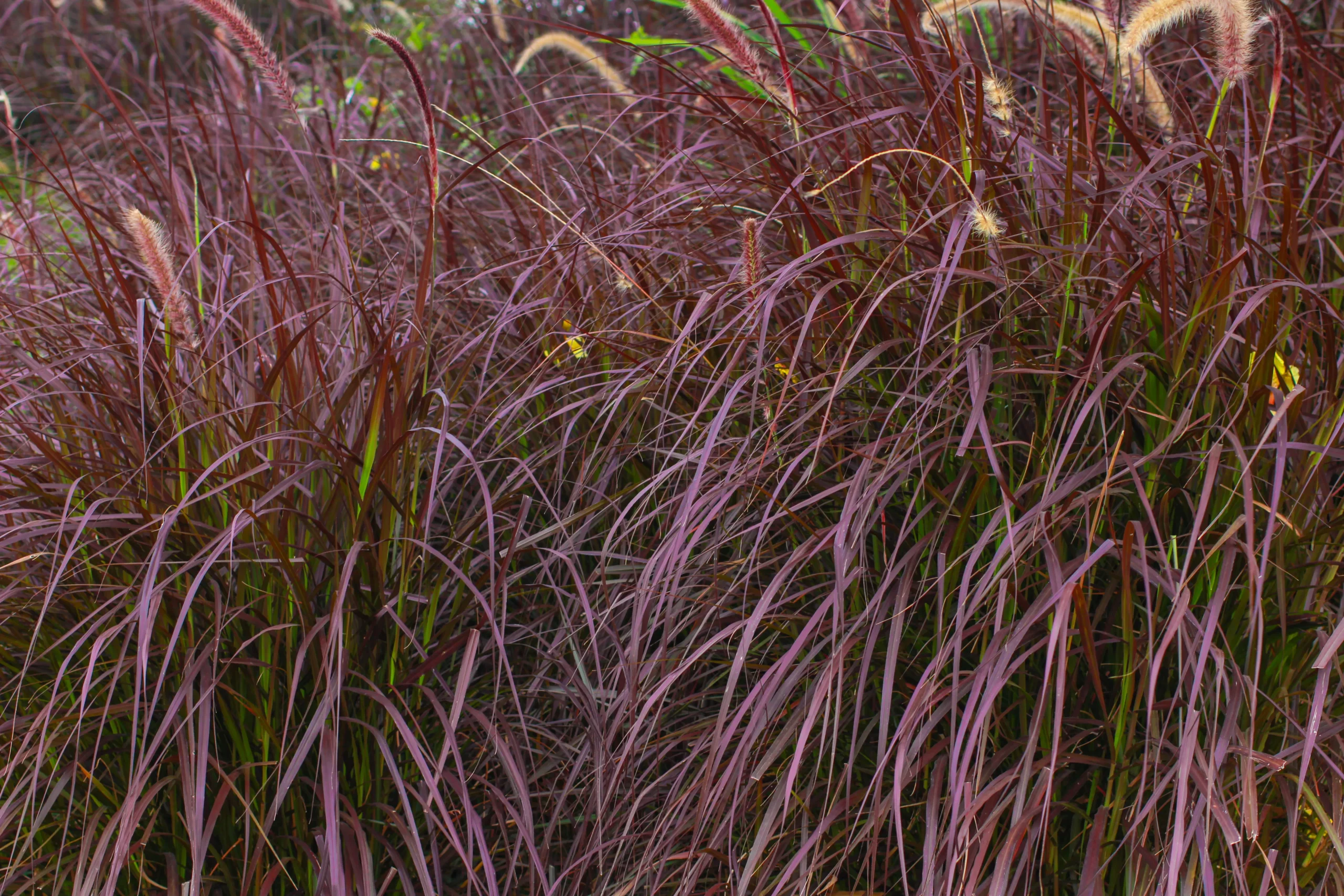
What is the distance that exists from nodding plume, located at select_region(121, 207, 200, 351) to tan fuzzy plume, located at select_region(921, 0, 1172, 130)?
1439 mm

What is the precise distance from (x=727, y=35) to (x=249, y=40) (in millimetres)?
885

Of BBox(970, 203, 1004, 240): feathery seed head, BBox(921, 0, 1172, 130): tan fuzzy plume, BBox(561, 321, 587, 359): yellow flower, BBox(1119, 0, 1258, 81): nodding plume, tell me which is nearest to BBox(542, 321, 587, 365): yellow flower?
BBox(561, 321, 587, 359): yellow flower

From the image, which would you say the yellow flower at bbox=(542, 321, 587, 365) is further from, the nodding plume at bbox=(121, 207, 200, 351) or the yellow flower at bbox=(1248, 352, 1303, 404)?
the yellow flower at bbox=(1248, 352, 1303, 404)

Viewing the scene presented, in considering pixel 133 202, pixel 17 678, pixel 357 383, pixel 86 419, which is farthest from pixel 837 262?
pixel 133 202

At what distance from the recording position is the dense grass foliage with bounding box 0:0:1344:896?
Answer: 1.73 metres

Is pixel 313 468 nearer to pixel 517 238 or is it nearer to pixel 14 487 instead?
pixel 14 487

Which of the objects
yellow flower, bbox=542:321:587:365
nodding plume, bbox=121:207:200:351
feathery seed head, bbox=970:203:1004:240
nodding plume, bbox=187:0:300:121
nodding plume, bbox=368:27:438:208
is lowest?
yellow flower, bbox=542:321:587:365

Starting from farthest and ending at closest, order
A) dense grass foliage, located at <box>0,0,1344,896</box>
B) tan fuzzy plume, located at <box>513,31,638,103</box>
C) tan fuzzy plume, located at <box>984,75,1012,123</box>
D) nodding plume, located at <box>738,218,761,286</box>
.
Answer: tan fuzzy plume, located at <box>513,31,638,103</box>, tan fuzzy plume, located at <box>984,75,1012,123</box>, nodding plume, located at <box>738,218,761,286</box>, dense grass foliage, located at <box>0,0,1344,896</box>

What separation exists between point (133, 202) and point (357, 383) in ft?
7.15

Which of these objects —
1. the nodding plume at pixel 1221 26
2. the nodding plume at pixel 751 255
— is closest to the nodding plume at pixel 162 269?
the nodding plume at pixel 751 255

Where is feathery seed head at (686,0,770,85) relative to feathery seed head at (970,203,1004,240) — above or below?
above

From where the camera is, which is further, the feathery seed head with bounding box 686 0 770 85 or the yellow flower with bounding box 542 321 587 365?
the yellow flower with bounding box 542 321 587 365

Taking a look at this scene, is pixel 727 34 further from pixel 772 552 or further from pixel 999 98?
pixel 772 552

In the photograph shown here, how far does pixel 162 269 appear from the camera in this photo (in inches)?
77.7
